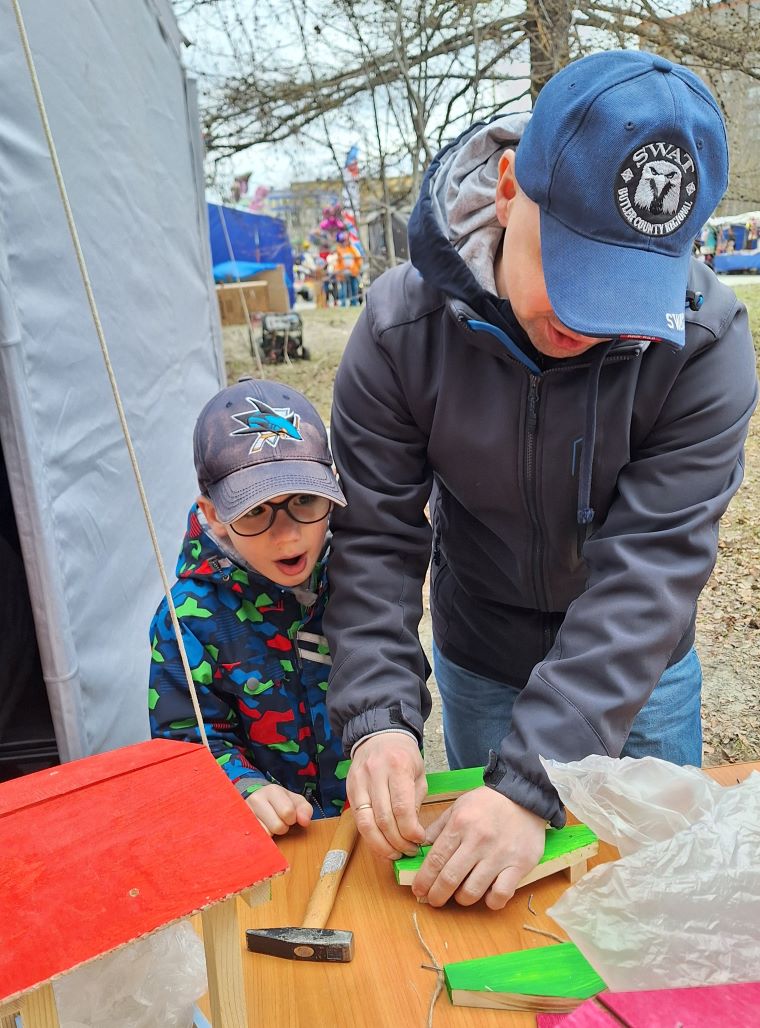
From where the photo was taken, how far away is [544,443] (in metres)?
1.22

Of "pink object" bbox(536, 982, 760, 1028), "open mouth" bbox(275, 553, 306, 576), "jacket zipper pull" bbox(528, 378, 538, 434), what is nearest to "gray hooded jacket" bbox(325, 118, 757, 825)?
"jacket zipper pull" bbox(528, 378, 538, 434)

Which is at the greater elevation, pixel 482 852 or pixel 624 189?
pixel 624 189

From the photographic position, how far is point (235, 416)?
1388 mm

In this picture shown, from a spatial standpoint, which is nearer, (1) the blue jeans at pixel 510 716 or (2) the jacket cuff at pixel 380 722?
(2) the jacket cuff at pixel 380 722

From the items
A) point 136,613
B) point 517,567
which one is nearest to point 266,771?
point 517,567

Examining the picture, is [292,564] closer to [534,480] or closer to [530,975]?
[534,480]

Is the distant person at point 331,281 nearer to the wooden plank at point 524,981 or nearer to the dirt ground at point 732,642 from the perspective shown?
the dirt ground at point 732,642

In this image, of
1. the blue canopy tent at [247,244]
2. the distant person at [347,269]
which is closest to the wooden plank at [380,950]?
the blue canopy tent at [247,244]

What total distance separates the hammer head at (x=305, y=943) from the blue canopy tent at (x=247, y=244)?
379 inches

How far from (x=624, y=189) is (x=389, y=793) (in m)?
0.78

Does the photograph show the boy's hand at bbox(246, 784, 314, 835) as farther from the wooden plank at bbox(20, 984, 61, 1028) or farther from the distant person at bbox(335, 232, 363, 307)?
the distant person at bbox(335, 232, 363, 307)

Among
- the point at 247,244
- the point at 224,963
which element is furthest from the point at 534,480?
the point at 247,244

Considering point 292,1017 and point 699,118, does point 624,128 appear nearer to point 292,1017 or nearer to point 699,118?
point 699,118

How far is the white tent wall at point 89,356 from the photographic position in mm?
1774
